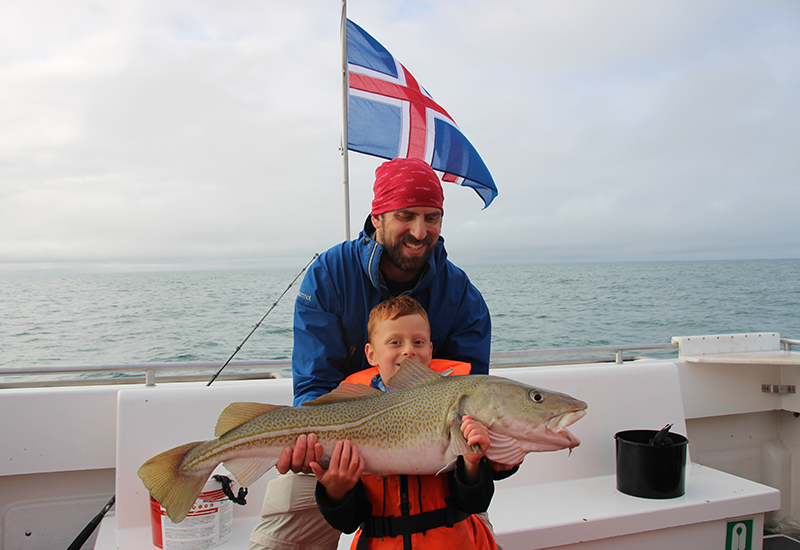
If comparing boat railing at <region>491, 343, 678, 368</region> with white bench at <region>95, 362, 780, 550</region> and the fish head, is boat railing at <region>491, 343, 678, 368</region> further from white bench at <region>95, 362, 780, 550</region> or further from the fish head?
the fish head

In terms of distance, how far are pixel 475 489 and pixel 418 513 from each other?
28cm

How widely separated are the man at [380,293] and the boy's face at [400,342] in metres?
0.44

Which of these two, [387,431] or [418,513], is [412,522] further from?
[387,431]

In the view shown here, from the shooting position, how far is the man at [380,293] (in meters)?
2.53

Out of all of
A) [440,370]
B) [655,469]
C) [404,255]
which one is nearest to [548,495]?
[655,469]

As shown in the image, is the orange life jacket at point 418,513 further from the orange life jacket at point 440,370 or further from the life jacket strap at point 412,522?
the orange life jacket at point 440,370

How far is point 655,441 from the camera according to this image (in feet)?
10.9

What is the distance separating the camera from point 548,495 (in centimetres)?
339

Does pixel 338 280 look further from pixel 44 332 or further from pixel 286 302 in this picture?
pixel 286 302

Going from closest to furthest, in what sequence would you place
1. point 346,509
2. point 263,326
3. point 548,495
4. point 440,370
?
point 346,509 < point 440,370 < point 548,495 < point 263,326

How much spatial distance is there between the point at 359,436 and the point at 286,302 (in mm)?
23635

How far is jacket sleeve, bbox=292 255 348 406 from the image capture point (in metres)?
2.52

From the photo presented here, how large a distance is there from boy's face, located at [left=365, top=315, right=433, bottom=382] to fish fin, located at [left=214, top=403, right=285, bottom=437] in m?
0.53

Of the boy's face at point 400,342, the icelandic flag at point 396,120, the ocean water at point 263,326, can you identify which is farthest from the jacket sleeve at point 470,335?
the ocean water at point 263,326
